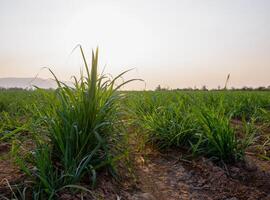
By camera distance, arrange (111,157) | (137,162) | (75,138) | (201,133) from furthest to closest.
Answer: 1. (201,133)
2. (137,162)
3. (111,157)
4. (75,138)

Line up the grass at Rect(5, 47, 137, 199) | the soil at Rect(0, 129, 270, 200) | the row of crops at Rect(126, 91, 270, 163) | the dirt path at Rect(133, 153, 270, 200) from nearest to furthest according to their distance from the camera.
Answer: the grass at Rect(5, 47, 137, 199) → the soil at Rect(0, 129, 270, 200) → the dirt path at Rect(133, 153, 270, 200) → the row of crops at Rect(126, 91, 270, 163)

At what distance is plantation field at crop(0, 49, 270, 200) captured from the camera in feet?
5.60

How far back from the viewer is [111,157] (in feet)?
6.98

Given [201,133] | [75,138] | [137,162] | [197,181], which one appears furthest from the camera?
[201,133]

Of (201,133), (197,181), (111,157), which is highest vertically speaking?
(201,133)

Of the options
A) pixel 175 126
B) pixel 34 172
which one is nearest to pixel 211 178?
pixel 175 126

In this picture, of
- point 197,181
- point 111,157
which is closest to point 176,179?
point 197,181

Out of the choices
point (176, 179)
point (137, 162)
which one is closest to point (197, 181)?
point (176, 179)

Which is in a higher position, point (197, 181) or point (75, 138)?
point (75, 138)

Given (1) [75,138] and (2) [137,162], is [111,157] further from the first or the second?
(2) [137,162]

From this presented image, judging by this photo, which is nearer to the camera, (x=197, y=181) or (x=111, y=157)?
(x=111, y=157)

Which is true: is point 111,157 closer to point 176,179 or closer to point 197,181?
point 176,179

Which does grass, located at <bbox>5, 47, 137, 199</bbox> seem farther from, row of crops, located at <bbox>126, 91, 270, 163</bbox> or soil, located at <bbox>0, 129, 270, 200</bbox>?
row of crops, located at <bbox>126, 91, 270, 163</bbox>

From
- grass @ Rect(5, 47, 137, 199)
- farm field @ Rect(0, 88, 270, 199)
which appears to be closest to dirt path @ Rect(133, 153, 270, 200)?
farm field @ Rect(0, 88, 270, 199)
